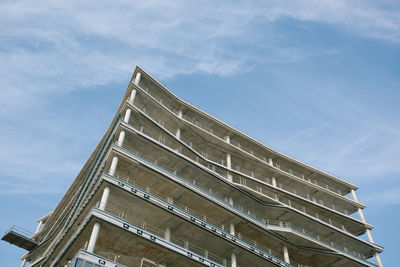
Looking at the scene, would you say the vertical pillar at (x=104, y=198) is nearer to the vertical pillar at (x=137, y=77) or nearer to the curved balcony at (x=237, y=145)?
the curved balcony at (x=237, y=145)

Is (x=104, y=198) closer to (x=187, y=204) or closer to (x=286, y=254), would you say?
(x=187, y=204)

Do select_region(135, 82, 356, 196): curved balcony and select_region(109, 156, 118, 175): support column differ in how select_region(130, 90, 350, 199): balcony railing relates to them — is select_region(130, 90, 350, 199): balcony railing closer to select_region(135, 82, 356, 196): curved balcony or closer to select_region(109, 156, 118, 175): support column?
select_region(135, 82, 356, 196): curved balcony

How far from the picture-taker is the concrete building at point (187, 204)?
29.1m

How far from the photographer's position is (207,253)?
1353 inches

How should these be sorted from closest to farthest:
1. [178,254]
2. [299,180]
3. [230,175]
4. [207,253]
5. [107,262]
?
1. [107,262]
2. [178,254]
3. [207,253]
4. [230,175]
5. [299,180]

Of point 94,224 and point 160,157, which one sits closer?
point 94,224

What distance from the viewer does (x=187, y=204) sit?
121ft

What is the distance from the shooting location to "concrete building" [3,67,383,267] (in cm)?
2911

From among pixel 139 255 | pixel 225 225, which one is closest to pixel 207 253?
pixel 225 225

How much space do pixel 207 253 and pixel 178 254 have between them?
20.3 feet

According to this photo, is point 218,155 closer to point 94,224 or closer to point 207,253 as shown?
point 207,253

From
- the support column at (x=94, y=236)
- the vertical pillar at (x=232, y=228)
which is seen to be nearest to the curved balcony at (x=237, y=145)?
the vertical pillar at (x=232, y=228)

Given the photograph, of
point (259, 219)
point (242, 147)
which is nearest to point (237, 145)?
point (242, 147)

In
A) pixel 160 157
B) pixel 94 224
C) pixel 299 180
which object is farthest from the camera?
pixel 299 180
